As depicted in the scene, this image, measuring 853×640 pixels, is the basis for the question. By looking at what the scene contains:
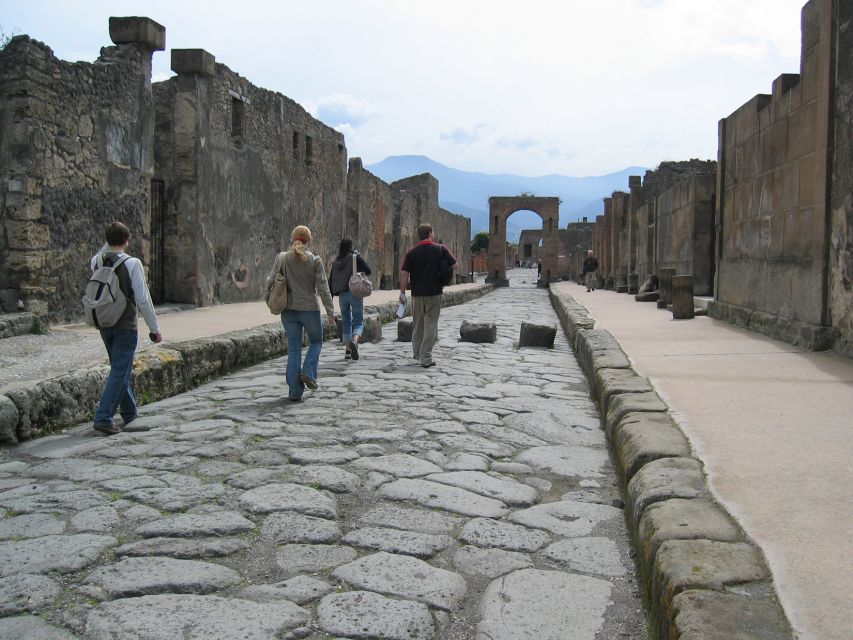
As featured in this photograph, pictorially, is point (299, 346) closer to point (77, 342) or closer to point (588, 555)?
point (77, 342)

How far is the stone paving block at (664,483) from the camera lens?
2.88 meters

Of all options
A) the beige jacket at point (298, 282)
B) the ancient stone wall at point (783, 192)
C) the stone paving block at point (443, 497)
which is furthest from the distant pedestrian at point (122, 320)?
the ancient stone wall at point (783, 192)

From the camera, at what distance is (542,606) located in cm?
245

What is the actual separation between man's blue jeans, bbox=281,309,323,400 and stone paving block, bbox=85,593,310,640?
3533mm

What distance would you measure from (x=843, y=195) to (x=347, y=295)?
5030 millimetres

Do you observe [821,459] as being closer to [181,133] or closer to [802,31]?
[802,31]

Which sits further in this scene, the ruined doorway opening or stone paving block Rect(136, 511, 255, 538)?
the ruined doorway opening

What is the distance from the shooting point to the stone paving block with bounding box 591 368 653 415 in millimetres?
4922

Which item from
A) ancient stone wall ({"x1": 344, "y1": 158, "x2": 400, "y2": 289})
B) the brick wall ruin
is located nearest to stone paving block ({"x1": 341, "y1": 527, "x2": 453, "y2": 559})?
the brick wall ruin

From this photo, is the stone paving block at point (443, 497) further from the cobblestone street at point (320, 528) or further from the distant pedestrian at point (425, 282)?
the distant pedestrian at point (425, 282)

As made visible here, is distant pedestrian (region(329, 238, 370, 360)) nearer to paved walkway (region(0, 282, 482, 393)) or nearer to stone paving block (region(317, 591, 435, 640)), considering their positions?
paved walkway (region(0, 282, 482, 393))

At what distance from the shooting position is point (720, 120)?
10883 mm

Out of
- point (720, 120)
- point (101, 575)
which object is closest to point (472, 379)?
point (101, 575)

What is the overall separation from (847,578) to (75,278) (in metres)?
8.29
